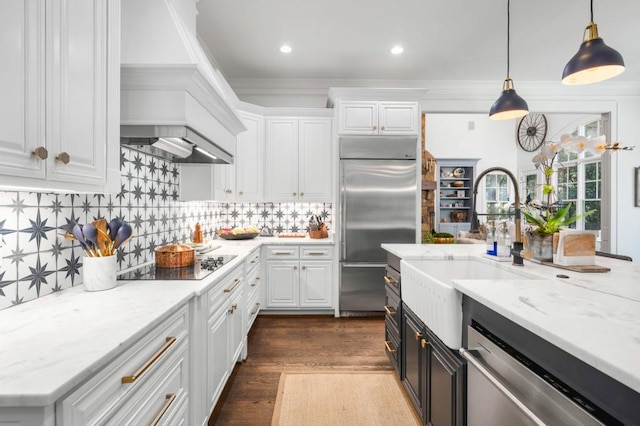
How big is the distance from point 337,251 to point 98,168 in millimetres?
2825

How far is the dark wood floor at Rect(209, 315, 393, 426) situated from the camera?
82.4 inches

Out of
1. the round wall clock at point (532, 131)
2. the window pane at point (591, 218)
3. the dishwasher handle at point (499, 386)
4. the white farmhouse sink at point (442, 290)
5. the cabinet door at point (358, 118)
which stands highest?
the round wall clock at point (532, 131)

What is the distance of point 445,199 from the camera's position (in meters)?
8.30

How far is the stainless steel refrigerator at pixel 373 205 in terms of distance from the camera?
3.73 metres

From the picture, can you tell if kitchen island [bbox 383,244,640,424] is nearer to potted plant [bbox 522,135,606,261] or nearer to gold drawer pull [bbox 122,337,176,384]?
potted plant [bbox 522,135,606,261]

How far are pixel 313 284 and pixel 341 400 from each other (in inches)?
66.3

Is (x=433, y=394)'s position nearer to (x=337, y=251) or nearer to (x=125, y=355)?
(x=125, y=355)

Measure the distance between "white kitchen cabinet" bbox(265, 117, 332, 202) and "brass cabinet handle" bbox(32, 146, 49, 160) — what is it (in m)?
3.03

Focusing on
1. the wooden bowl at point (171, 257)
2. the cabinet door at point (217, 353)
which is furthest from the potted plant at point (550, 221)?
the wooden bowl at point (171, 257)

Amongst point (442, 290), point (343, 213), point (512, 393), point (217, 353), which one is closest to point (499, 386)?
point (512, 393)

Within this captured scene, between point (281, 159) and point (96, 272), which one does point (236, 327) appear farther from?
point (281, 159)

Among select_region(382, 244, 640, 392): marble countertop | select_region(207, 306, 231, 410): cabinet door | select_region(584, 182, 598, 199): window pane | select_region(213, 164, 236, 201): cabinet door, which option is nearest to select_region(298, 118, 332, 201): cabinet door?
select_region(213, 164, 236, 201): cabinet door

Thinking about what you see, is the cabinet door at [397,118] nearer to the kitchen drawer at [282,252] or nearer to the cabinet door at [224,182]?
the kitchen drawer at [282,252]

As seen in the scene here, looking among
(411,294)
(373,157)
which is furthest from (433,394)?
(373,157)
